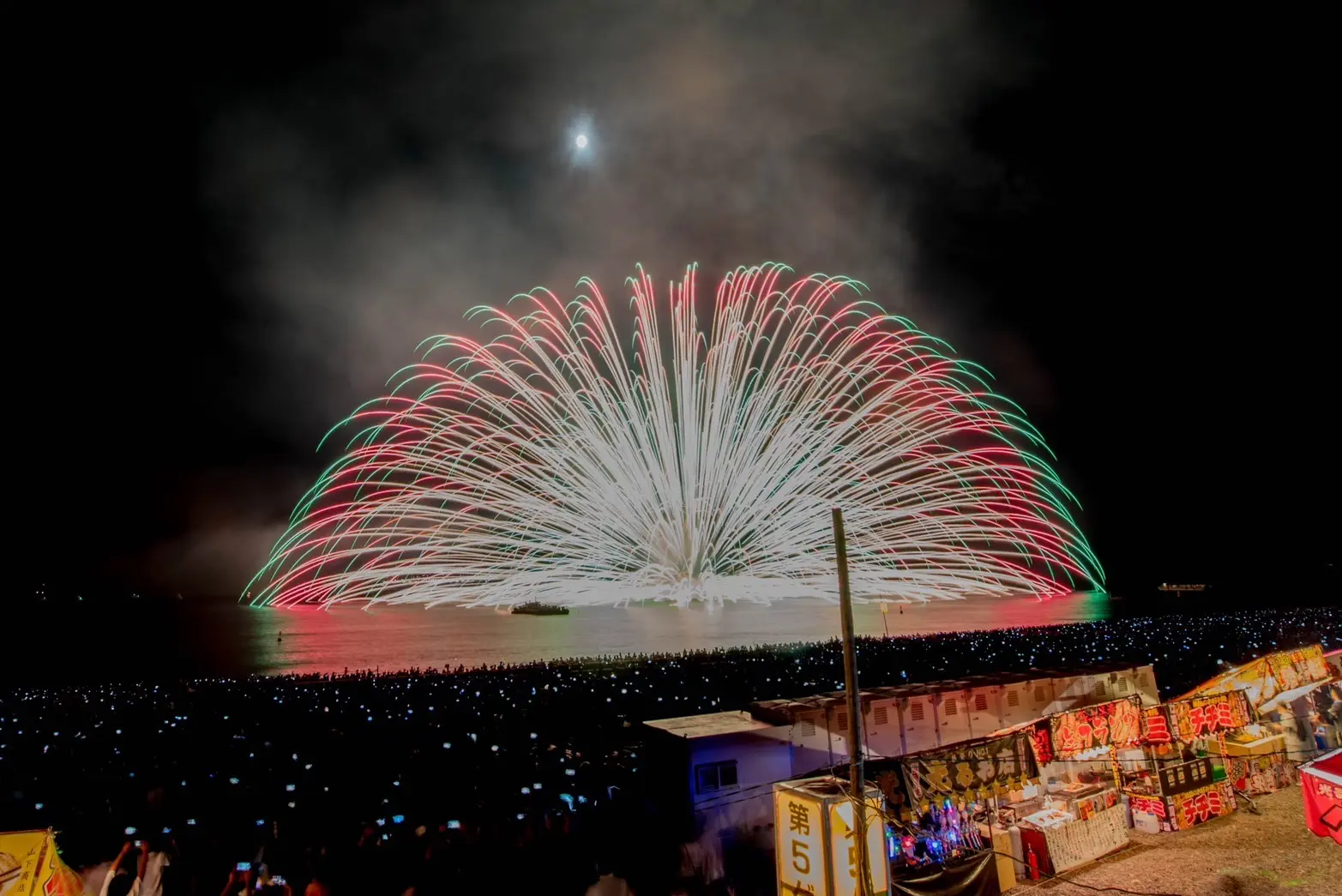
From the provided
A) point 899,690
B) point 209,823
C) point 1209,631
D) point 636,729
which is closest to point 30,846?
point 209,823

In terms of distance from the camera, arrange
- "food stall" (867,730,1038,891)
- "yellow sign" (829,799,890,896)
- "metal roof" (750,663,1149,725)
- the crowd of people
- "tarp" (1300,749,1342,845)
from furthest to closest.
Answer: "metal roof" (750,663,1149,725)
"food stall" (867,730,1038,891)
the crowd of people
"tarp" (1300,749,1342,845)
"yellow sign" (829,799,890,896)

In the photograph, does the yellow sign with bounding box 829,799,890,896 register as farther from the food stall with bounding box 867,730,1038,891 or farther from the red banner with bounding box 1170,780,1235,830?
the red banner with bounding box 1170,780,1235,830

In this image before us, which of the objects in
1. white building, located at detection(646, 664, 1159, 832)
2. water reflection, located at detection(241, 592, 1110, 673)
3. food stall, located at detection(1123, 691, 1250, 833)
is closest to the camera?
food stall, located at detection(1123, 691, 1250, 833)

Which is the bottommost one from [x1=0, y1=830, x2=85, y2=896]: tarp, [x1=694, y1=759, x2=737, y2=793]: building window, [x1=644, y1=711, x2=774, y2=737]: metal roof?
[x1=694, y1=759, x2=737, y2=793]: building window

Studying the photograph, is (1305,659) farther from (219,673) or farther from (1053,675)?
(219,673)

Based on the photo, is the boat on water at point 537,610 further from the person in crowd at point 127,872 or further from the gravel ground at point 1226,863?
the gravel ground at point 1226,863

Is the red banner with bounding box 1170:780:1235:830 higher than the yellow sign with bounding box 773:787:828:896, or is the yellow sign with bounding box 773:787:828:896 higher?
the yellow sign with bounding box 773:787:828:896

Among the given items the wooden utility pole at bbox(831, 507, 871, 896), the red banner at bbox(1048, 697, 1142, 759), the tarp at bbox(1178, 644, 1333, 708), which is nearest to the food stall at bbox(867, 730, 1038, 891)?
the red banner at bbox(1048, 697, 1142, 759)
